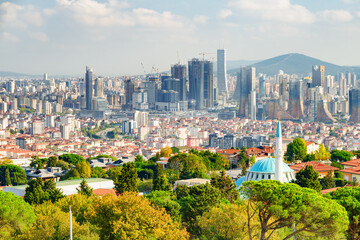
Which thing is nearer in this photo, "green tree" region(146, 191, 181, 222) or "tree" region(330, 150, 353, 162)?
"green tree" region(146, 191, 181, 222)

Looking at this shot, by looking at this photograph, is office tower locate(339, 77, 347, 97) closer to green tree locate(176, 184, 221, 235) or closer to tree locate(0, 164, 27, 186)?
tree locate(0, 164, 27, 186)

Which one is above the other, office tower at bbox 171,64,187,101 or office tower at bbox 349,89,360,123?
office tower at bbox 171,64,187,101

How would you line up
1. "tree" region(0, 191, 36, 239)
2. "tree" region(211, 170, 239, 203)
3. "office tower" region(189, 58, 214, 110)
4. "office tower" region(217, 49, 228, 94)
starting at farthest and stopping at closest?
"office tower" region(217, 49, 228, 94)
"office tower" region(189, 58, 214, 110)
"tree" region(211, 170, 239, 203)
"tree" region(0, 191, 36, 239)

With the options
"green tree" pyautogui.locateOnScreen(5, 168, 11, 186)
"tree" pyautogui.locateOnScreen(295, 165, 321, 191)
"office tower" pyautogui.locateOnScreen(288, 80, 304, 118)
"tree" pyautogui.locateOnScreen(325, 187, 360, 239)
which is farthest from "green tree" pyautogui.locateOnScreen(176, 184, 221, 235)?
"office tower" pyautogui.locateOnScreen(288, 80, 304, 118)

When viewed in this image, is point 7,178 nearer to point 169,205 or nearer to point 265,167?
point 265,167

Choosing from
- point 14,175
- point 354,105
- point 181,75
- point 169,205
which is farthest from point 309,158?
point 181,75

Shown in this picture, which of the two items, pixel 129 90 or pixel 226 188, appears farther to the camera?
pixel 129 90

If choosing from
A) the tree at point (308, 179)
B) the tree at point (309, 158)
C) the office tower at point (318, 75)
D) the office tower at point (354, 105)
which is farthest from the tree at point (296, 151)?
the office tower at point (318, 75)
